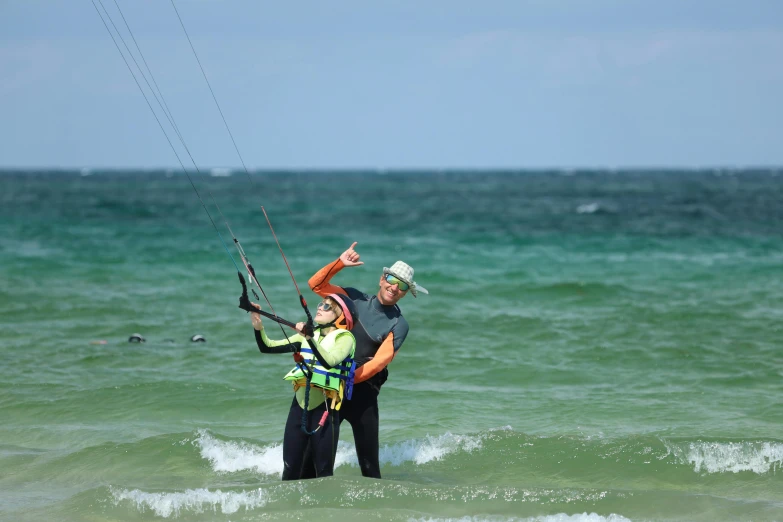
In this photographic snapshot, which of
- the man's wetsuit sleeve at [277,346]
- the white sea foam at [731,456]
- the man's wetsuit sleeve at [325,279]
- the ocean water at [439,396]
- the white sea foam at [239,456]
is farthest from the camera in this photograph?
the white sea foam at [239,456]

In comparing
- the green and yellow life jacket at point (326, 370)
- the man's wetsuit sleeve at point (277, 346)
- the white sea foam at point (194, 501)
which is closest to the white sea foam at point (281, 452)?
the white sea foam at point (194, 501)

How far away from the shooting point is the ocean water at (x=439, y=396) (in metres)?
7.21

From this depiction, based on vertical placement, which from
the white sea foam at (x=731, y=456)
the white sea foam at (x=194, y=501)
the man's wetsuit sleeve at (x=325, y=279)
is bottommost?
the white sea foam at (x=731, y=456)

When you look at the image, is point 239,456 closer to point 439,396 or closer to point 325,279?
point 325,279

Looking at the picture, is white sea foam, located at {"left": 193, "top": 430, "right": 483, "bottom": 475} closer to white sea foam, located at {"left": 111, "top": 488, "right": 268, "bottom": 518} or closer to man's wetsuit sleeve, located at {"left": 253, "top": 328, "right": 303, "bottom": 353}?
white sea foam, located at {"left": 111, "top": 488, "right": 268, "bottom": 518}

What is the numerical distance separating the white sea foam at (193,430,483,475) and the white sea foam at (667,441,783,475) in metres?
2.00

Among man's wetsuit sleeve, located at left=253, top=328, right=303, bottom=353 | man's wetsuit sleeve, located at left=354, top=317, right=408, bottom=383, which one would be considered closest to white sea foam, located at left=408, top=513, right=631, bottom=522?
man's wetsuit sleeve, located at left=354, top=317, right=408, bottom=383

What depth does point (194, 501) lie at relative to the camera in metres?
7.06

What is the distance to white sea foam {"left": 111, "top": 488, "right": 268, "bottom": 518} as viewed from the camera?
22.9ft

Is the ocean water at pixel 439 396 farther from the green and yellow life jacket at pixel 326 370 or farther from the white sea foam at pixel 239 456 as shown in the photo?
the green and yellow life jacket at pixel 326 370

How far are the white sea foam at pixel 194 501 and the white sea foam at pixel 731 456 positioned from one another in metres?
4.08

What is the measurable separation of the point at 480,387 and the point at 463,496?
14.5 feet

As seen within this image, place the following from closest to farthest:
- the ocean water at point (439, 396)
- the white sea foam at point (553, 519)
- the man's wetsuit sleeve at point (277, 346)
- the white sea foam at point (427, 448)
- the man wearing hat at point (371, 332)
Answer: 1. the man's wetsuit sleeve at point (277, 346)
2. the white sea foam at point (553, 519)
3. the man wearing hat at point (371, 332)
4. the ocean water at point (439, 396)
5. the white sea foam at point (427, 448)

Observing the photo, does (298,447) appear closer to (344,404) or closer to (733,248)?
(344,404)
